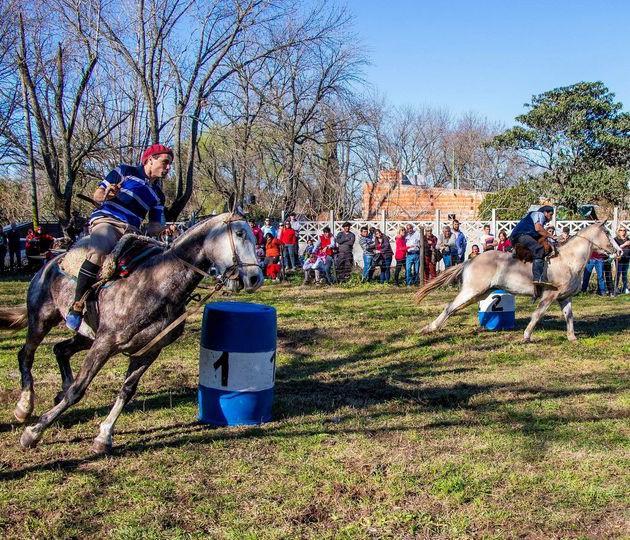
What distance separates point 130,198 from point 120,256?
0.76 metres

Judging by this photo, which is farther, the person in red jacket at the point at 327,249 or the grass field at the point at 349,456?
the person in red jacket at the point at 327,249

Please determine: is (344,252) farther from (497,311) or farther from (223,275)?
(223,275)

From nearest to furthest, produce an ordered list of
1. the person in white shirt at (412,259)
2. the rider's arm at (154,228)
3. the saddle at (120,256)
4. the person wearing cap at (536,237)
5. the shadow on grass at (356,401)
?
the saddle at (120,256) < the shadow on grass at (356,401) < the rider's arm at (154,228) < the person wearing cap at (536,237) < the person in white shirt at (412,259)

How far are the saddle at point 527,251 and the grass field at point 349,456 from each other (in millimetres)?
2307

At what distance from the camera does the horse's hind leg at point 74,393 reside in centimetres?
589

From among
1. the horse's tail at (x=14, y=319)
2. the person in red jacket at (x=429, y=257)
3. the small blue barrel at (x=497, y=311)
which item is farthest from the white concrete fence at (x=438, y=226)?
the horse's tail at (x=14, y=319)

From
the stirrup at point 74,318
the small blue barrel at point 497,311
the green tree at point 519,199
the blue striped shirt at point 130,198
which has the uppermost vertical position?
the green tree at point 519,199

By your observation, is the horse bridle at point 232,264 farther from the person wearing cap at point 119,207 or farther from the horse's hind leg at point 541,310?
the horse's hind leg at point 541,310

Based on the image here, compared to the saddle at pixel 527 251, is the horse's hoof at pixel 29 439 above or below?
below

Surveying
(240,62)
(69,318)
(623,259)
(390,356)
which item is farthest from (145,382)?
(240,62)

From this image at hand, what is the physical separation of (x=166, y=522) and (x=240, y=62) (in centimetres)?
2422

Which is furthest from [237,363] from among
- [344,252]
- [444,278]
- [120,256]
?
[344,252]

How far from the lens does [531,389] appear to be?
8391 millimetres

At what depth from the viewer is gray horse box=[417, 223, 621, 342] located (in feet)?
39.4
